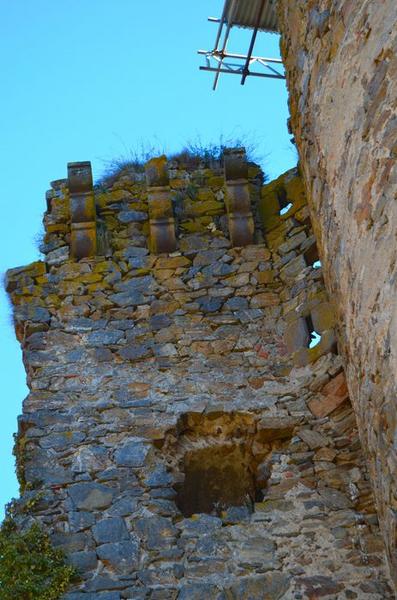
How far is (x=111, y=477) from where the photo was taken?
6.37 metres

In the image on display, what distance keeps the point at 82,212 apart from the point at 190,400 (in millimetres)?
1899

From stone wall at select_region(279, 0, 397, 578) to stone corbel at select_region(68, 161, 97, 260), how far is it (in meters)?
2.16

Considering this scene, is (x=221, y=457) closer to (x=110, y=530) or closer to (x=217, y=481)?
(x=217, y=481)

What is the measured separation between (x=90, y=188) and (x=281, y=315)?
1.79m

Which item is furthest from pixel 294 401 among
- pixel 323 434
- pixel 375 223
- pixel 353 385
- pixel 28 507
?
pixel 375 223

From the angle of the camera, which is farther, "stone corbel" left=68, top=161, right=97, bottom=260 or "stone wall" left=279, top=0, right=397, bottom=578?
"stone corbel" left=68, top=161, right=97, bottom=260

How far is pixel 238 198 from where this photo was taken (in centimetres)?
803

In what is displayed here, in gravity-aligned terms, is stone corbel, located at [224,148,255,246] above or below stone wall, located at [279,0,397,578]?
above

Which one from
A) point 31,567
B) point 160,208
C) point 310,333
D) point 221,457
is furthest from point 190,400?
point 160,208

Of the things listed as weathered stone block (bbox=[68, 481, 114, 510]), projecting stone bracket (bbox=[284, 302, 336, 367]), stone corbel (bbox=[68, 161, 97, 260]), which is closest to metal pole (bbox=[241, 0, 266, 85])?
stone corbel (bbox=[68, 161, 97, 260])

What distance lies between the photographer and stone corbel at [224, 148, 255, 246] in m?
7.87

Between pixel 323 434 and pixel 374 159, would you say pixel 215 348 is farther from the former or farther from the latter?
pixel 374 159

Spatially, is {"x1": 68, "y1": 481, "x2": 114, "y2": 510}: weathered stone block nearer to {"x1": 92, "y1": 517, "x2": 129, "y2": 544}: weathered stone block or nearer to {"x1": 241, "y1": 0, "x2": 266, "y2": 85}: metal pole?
{"x1": 92, "y1": 517, "x2": 129, "y2": 544}: weathered stone block

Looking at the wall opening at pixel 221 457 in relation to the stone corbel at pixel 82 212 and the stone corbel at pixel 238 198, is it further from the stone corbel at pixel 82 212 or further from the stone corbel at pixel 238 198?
the stone corbel at pixel 82 212
